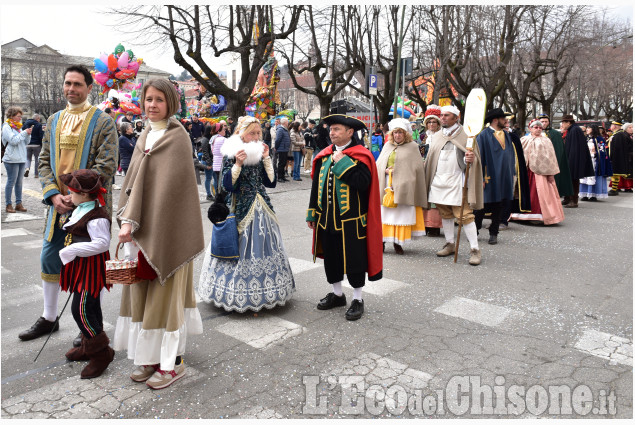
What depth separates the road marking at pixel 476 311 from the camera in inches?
183

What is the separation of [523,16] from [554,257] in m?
20.5

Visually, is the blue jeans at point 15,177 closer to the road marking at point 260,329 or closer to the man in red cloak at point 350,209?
the road marking at point 260,329

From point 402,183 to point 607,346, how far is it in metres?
3.30

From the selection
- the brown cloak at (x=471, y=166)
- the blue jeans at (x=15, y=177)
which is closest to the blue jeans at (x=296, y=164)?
the blue jeans at (x=15, y=177)

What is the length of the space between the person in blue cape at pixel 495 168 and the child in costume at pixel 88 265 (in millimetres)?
5844

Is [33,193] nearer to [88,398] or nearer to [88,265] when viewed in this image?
[88,265]

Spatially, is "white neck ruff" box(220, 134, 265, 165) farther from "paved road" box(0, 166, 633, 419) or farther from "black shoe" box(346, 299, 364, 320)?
"black shoe" box(346, 299, 364, 320)

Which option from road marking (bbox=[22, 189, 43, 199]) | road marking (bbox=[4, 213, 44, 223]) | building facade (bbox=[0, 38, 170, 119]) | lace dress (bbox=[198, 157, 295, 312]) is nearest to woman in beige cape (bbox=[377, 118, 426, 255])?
lace dress (bbox=[198, 157, 295, 312])

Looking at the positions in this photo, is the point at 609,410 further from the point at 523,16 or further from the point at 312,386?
the point at 523,16

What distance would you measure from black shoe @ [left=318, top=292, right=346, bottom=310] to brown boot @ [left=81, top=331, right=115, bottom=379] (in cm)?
197

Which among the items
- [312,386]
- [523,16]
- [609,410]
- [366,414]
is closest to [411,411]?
[366,414]

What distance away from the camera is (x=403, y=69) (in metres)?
15.6

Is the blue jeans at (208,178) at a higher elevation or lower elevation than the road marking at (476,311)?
higher

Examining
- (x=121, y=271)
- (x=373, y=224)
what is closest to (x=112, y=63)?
(x=373, y=224)
